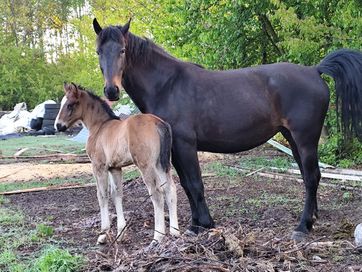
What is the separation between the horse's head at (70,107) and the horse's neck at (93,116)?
3.3 inches

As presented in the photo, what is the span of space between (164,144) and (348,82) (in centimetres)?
215

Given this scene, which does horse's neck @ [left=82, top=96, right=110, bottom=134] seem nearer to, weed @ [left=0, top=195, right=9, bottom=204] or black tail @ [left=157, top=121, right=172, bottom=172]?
black tail @ [left=157, top=121, right=172, bottom=172]

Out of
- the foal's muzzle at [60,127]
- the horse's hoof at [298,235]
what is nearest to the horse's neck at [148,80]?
the foal's muzzle at [60,127]

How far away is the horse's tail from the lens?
559cm

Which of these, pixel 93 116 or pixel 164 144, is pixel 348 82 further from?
pixel 93 116

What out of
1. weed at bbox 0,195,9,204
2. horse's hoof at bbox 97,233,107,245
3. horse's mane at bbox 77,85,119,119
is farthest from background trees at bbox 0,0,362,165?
horse's hoof at bbox 97,233,107,245

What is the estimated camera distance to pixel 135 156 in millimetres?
5020

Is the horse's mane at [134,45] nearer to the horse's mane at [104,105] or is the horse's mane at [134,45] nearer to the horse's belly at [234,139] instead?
the horse's mane at [104,105]

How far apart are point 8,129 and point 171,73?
22629 mm

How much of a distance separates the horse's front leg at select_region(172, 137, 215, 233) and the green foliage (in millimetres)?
1580

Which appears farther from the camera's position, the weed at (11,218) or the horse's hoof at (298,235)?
the weed at (11,218)

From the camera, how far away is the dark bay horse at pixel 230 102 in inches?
211

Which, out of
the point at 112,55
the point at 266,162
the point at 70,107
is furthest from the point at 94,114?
the point at 266,162

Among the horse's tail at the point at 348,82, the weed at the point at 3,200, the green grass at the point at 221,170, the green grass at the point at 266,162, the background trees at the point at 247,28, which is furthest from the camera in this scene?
the green grass at the point at 266,162
